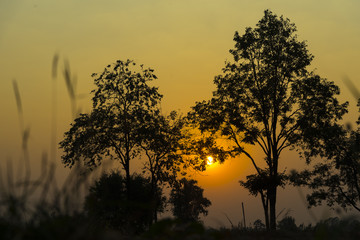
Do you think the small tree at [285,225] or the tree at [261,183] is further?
the tree at [261,183]

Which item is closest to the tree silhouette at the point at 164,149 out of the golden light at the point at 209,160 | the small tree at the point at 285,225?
the golden light at the point at 209,160

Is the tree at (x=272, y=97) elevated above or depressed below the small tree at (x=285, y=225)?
above

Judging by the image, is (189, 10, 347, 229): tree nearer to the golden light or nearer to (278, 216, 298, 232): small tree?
the golden light

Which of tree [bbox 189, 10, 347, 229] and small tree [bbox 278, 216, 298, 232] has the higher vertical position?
tree [bbox 189, 10, 347, 229]

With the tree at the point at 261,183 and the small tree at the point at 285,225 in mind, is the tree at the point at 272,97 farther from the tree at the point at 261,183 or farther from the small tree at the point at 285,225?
the small tree at the point at 285,225

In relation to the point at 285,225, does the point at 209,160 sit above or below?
above

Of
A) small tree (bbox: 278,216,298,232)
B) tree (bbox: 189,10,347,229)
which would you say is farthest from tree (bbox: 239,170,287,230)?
small tree (bbox: 278,216,298,232)

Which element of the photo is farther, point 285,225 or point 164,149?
point 164,149

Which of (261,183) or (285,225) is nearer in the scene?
(285,225)

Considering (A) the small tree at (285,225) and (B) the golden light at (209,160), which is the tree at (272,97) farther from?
(A) the small tree at (285,225)

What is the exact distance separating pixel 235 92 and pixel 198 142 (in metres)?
6.54

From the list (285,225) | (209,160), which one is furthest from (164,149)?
(285,225)

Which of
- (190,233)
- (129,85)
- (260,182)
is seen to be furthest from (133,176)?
(190,233)

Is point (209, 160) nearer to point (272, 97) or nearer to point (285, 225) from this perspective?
point (272, 97)
